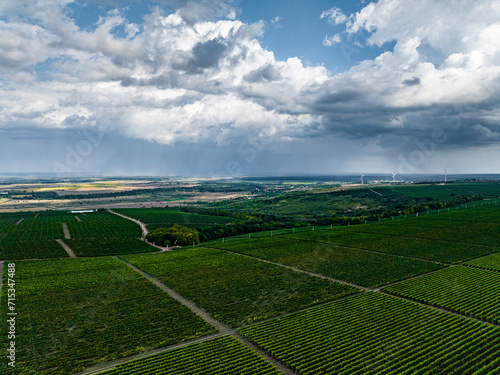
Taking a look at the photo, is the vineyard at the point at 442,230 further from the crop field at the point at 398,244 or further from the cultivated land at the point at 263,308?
the crop field at the point at 398,244

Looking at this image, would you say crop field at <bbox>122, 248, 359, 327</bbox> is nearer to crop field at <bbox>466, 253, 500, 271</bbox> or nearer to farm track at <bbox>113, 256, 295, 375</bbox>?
farm track at <bbox>113, 256, 295, 375</bbox>

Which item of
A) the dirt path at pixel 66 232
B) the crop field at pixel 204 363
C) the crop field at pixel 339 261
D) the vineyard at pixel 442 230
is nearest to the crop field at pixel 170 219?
the dirt path at pixel 66 232

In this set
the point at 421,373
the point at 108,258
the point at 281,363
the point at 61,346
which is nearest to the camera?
the point at 421,373

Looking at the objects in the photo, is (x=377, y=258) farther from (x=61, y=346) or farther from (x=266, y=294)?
(x=61, y=346)

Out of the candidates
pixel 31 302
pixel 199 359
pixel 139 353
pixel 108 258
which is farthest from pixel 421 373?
pixel 108 258

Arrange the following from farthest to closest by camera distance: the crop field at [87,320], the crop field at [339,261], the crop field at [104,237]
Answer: the crop field at [104,237] → the crop field at [339,261] → the crop field at [87,320]

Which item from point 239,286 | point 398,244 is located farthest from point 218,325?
point 398,244
